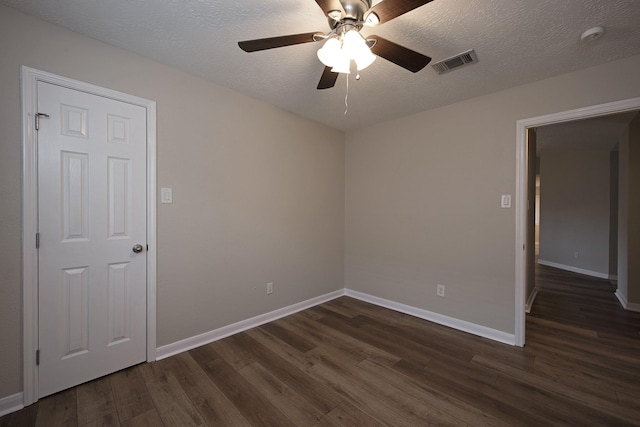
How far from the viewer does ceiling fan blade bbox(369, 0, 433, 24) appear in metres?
1.15

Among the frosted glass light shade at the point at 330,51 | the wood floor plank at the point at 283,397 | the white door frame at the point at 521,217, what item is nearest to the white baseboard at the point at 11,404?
the wood floor plank at the point at 283,397

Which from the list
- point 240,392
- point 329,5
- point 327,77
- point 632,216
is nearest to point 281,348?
point 240,392

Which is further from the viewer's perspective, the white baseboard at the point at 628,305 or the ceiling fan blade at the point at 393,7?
the white baseboard at the point at 628,305

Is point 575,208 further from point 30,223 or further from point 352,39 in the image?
point 30,223

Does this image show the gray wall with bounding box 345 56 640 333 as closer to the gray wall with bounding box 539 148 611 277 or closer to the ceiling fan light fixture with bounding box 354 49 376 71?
the ceiling fan light fixture with bounding box 354 49 376 71

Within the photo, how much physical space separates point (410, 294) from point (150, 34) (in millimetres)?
3523

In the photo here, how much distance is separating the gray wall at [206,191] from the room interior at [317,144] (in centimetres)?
1

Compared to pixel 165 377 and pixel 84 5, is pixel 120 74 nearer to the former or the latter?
pixel 84 5

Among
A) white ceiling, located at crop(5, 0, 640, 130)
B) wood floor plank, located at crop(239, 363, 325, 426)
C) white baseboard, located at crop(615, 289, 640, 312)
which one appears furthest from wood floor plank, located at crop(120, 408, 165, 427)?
white baseboard, located at crop(615, 289, 640, 312)

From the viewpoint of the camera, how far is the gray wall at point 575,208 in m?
5.04

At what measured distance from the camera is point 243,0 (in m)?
1.48

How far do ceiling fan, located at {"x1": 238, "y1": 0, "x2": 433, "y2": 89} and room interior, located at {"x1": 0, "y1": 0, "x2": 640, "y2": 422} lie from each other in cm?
32

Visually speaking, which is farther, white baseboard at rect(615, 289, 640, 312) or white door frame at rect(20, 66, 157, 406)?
white baseboard at rect(615, 289, 640, 312)

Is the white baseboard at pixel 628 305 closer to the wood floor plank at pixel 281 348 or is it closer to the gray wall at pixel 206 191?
the gray wall at pixel 206 191
